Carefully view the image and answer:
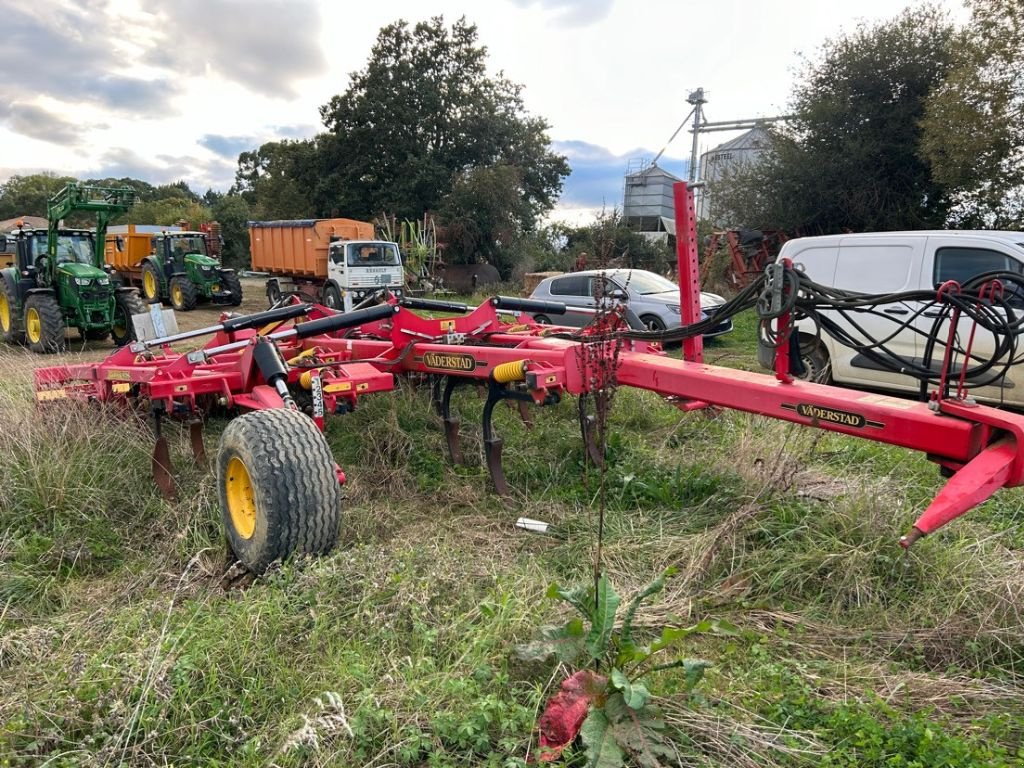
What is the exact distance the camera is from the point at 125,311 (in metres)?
12.8

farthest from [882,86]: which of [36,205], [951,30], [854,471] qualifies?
[36,205]

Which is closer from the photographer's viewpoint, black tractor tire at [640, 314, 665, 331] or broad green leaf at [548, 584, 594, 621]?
broad green leaf at [548, 584, 594, 621]

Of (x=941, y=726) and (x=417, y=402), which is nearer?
(x=941, y=726)

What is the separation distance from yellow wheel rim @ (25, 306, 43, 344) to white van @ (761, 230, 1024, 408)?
11.8m

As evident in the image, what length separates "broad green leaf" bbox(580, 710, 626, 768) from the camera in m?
2.17

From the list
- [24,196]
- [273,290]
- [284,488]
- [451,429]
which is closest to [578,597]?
[284,488]

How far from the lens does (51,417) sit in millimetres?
4836

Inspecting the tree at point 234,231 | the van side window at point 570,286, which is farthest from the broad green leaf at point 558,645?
the tree at point 234,231

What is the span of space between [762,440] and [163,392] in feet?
12.6

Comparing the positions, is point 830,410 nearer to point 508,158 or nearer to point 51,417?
point 51,417

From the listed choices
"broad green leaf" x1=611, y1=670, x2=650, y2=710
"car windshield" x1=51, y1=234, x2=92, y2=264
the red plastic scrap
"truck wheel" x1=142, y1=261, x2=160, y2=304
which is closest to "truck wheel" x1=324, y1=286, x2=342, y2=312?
"truck wheel" x1=142, y1=261, x2=160, y2=304

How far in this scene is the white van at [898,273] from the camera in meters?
6.77

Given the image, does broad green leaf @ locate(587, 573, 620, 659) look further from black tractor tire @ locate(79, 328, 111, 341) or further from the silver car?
black tractor tire @ locate(79, 328, 111, 341)

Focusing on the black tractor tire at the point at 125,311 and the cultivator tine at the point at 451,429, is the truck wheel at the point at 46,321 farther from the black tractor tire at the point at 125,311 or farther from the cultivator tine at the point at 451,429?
the cultivator tine at the point at 451,429
